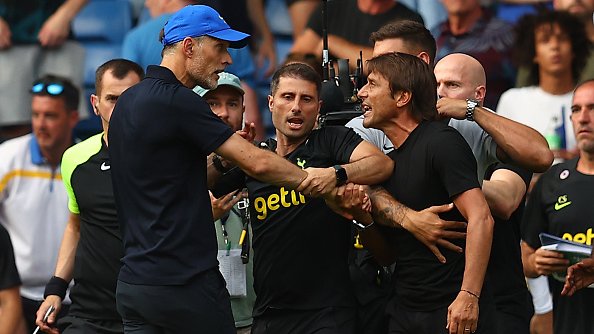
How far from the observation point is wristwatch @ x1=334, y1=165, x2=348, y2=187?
5.94 m

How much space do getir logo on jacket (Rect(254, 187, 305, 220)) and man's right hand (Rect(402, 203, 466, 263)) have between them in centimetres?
67

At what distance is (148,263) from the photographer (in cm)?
565

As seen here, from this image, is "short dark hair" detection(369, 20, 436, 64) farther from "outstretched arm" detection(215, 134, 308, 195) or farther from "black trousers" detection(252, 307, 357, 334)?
"black trousers" detection(252, 307, 357, 334)

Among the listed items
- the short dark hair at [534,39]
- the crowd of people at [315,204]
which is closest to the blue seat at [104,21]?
the crowd of people at [315,204]

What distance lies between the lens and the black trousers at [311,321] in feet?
20.3

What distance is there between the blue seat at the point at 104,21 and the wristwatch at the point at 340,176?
424 cm

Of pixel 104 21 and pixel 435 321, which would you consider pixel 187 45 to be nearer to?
pixel 435 321

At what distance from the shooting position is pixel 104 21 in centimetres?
987

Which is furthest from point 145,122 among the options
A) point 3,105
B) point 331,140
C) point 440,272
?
point 3,105

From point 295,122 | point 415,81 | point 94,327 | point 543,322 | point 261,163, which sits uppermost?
point 415,81

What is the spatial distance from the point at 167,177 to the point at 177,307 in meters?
0.56

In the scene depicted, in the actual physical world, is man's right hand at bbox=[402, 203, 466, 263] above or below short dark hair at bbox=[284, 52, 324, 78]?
below

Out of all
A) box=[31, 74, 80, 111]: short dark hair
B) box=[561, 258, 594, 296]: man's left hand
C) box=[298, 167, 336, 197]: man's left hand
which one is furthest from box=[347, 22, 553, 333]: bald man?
box=[31, 74, 80, 111]: short dark hair

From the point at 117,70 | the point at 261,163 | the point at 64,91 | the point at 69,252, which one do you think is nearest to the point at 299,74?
the point at 261,163
